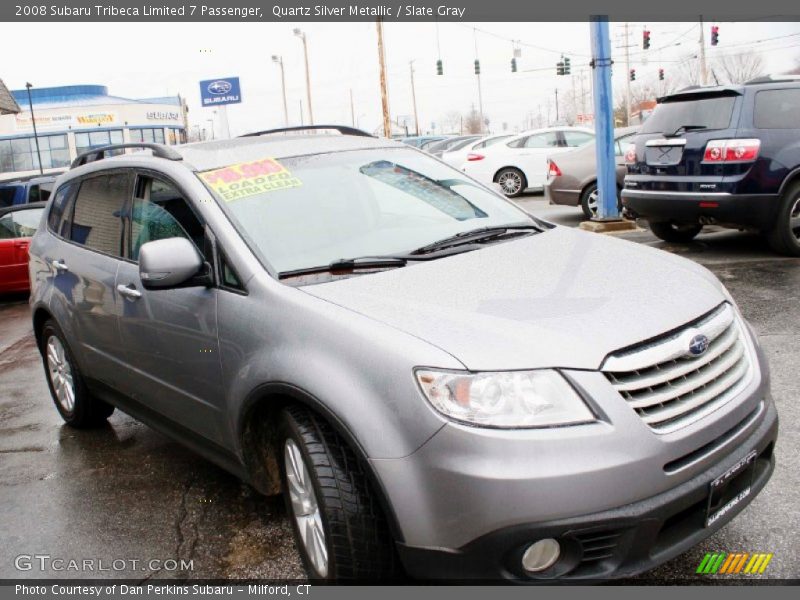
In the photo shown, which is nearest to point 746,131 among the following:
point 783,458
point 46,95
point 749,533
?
point 783,458

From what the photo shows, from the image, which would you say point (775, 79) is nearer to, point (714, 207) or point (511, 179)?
point (714, 207)

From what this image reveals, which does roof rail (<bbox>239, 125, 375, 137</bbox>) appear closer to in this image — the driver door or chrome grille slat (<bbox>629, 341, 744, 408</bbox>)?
the driver door

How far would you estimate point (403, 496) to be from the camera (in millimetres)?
2387

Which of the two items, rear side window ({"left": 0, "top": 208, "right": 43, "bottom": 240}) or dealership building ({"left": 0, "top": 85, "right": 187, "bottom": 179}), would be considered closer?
rear side window ({"left": 0, "top": 208, "right": 43, "bottom": 240})

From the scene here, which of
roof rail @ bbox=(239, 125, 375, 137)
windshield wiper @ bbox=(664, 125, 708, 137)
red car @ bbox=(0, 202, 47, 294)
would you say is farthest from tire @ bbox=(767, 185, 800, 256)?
red car @ bbox=(0, 202, 47, 294)

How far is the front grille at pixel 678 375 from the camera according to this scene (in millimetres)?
2395

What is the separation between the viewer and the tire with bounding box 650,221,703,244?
373 inches

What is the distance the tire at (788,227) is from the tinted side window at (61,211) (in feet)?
21.1

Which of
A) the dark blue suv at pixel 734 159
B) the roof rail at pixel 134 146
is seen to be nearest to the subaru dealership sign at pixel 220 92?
the dark blue suv at pixel 734 159

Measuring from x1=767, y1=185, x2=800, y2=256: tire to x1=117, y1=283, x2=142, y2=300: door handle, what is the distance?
21.2 ft

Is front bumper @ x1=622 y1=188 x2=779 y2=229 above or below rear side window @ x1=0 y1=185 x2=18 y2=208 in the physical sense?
below

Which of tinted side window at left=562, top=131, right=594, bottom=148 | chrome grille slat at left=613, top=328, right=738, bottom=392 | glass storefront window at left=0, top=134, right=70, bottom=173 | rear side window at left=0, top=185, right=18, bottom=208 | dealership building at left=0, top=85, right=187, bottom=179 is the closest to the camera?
chrome grille slat at left=613, top=328, right=738, bottom=392

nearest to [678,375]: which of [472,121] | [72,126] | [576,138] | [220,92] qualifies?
[576,138]

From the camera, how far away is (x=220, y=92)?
3488 cm
